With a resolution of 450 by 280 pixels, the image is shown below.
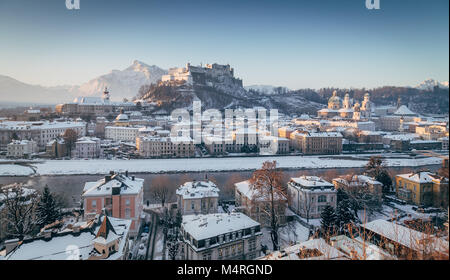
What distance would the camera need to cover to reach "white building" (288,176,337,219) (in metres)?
4.59

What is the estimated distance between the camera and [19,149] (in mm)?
7840

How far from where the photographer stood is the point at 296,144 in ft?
38.7

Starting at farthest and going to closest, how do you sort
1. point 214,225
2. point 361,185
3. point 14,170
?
point 14,170 → point 361,185 → point 214,225

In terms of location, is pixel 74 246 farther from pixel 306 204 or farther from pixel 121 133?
pixel 121 133

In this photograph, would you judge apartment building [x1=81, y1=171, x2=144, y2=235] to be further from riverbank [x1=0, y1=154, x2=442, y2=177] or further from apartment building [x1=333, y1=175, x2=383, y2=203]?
riverbank [x1=0, y1=154, x2=442, y2=177]

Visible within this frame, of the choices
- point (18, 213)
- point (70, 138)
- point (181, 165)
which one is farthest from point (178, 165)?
point (18, 213)

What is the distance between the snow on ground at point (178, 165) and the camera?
739 cm

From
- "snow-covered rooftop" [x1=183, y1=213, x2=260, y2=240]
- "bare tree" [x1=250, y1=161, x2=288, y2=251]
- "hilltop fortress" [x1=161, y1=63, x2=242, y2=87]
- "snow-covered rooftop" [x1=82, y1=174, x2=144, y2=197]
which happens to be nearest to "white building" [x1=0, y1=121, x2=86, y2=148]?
"snow-covered rooftop" [x1=82, y1=174, x2=144, y2=197]

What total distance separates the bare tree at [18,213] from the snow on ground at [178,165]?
3114 millimetres

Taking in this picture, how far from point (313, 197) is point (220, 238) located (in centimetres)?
228

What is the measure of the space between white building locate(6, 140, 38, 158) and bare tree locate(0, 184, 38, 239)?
4016mm

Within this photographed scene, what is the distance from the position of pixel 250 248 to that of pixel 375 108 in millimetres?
15466
